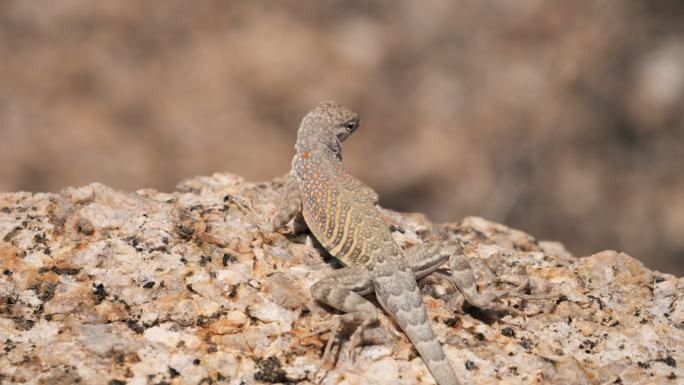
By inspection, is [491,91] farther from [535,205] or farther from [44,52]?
[44,52]

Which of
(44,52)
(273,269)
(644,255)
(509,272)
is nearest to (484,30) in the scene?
(644,255)

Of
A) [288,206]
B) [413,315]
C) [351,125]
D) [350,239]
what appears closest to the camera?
[413,315]

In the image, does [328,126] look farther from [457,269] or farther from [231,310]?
[231,310]

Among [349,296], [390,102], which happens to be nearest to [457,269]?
[349,296]

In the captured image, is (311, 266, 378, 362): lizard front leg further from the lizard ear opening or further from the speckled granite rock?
the lizard ear opening

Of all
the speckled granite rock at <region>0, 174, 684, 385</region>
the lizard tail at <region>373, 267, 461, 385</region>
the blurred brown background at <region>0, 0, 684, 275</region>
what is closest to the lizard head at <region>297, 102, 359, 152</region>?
the speckled granite rock at <region>0, 174, 684, 385</region>
